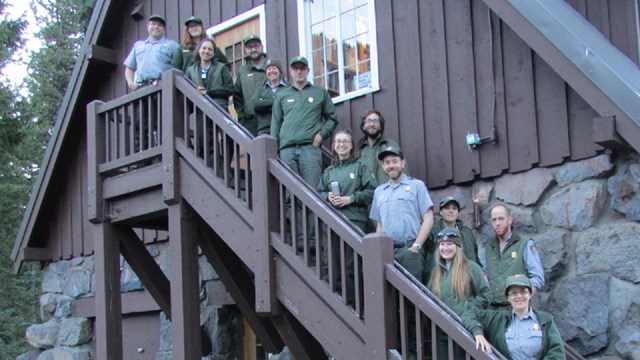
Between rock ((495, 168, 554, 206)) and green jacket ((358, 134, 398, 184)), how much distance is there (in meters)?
1.11

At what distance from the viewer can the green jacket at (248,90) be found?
→ 8.63 m

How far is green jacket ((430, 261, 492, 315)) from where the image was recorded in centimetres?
564

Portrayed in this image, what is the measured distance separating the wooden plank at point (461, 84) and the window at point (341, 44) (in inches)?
→ 38.0

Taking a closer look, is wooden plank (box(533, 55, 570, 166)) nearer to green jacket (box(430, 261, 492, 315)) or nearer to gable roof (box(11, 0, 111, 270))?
green jacket (box(430, 261, 492, 315))

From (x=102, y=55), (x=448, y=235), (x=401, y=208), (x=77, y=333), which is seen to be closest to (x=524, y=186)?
(x=401, y=208)

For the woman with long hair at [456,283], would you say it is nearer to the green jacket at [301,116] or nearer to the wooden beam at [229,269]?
the green jacket at [301,116]

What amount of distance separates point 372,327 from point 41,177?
27.0 feet

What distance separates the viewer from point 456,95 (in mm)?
8117

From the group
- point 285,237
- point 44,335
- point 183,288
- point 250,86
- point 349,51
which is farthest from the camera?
point 44,335

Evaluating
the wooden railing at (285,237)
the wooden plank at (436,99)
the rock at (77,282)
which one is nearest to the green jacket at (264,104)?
the wooden railing at (285,237)

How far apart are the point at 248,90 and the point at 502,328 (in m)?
4.19

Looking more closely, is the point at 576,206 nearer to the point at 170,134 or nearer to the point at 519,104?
the point at 519,104

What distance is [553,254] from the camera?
283 inches

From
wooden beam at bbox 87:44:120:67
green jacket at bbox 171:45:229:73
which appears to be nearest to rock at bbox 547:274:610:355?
green jacket at bbox 171:45:229:73
